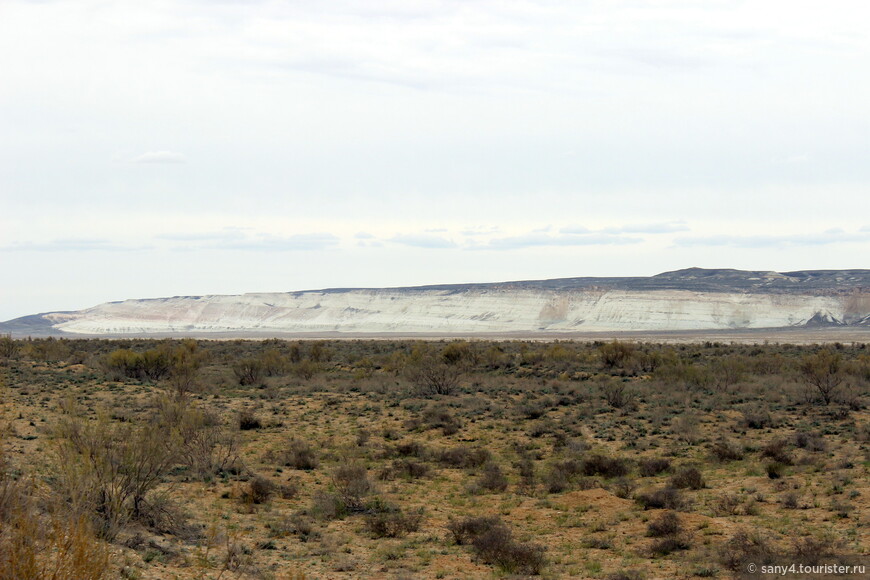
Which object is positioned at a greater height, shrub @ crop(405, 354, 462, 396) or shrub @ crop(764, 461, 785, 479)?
shrub @ crop(405, 354, 462, 396)

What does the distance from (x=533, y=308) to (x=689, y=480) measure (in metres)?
112

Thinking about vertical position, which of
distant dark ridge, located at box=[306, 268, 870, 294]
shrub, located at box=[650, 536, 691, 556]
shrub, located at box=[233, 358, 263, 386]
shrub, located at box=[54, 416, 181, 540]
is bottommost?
shrub, located at box=[650, 536, 691, 556]

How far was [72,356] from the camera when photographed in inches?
1559

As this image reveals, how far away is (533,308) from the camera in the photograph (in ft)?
414

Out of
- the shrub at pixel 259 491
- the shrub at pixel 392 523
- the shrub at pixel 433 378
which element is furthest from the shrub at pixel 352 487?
the shrub at pixel 433 378

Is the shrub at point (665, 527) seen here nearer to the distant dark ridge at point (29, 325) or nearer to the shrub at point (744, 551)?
the shrub at point (744, 551)

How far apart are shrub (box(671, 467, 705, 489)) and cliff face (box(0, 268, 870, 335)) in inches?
3798

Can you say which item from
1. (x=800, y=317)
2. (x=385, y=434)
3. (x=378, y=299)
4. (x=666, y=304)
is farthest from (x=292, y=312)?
(x=385, y=434)

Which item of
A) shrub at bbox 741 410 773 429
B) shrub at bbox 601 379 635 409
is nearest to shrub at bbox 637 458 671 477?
shrub at bbox 741 410 773 429

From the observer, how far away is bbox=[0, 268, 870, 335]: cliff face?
112 meters

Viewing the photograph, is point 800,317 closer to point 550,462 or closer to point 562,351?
point 562,351

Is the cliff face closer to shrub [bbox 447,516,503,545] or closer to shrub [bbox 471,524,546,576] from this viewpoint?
shrub [bbox 447,516,503,545]

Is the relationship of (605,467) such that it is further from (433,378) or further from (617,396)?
(433,378)

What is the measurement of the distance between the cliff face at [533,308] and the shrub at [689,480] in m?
96.5
